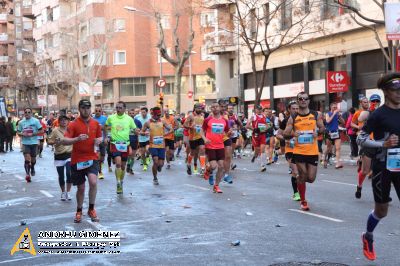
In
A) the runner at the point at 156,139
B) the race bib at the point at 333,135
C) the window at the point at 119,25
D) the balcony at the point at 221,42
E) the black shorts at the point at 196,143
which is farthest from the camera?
the window at the point at 119,25

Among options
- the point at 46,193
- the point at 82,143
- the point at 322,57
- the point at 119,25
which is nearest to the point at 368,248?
the point at 82,143

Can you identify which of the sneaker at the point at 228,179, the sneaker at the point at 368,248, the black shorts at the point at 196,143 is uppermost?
the black shorts at the point at 196,143

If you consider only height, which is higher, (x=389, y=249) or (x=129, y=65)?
(x=129, y=65)

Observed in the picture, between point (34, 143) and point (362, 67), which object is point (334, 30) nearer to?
point (362, 67)

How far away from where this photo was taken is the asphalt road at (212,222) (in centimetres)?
807

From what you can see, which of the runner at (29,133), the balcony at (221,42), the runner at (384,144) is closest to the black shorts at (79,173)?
the runner at (384,144)

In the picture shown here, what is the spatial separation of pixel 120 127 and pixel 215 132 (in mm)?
2061

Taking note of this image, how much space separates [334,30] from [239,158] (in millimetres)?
11985

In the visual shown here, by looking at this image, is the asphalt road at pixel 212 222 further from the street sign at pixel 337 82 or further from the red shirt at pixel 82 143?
the street sign at pixel 337 82

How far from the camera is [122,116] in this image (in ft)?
51.2

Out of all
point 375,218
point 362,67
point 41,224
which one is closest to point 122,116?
point 41,224

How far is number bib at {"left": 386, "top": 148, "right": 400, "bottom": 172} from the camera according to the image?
24.3 ft

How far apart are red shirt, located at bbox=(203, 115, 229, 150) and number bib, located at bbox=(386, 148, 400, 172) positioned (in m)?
7.51

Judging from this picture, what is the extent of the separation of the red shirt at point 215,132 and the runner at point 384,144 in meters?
7.26
